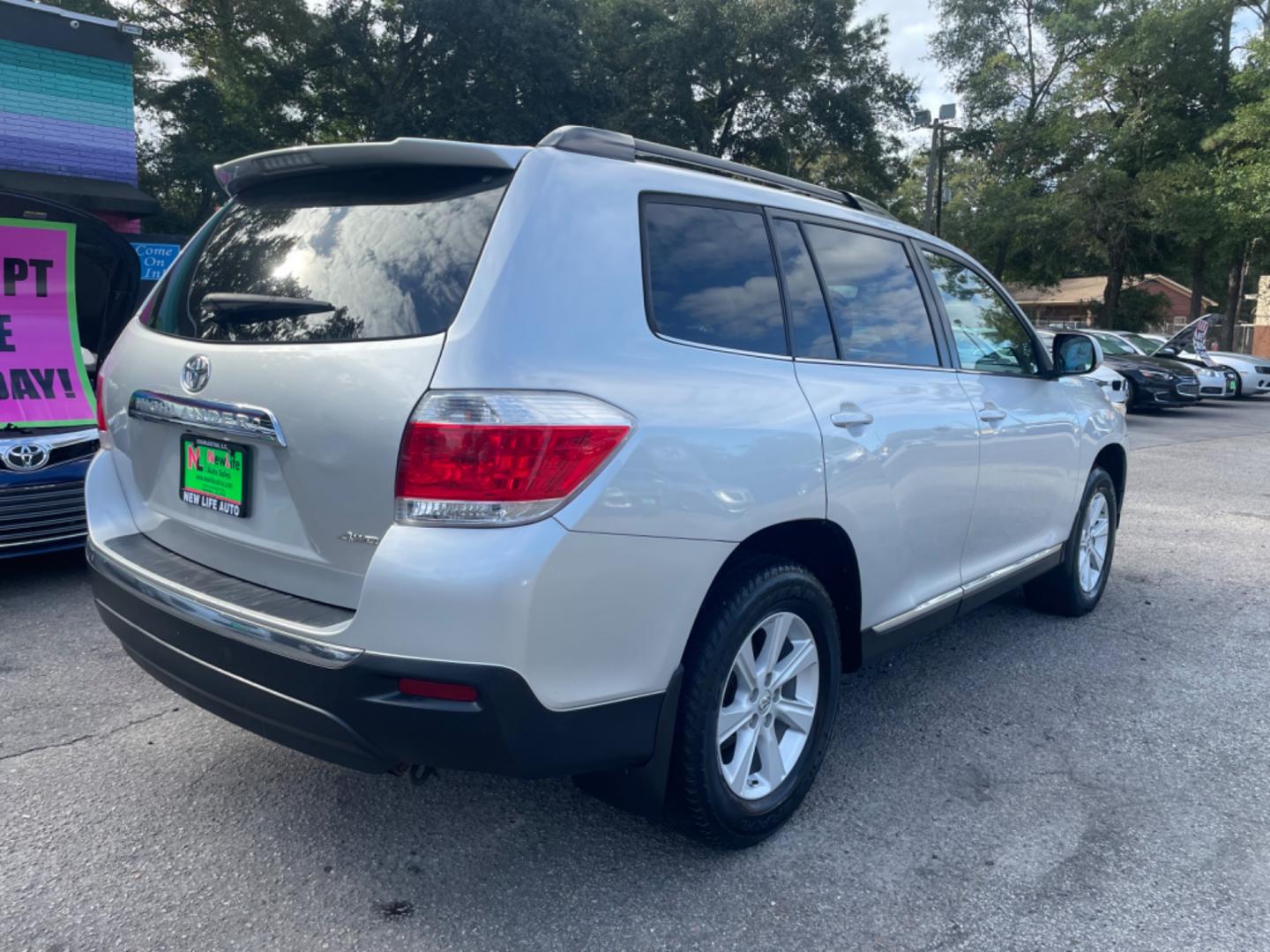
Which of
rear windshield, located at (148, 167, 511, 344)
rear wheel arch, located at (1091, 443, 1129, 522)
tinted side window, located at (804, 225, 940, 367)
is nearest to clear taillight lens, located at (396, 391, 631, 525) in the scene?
rear windshield, located at (148, 167, 511, 344)

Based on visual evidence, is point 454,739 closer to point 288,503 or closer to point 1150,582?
point 288,503

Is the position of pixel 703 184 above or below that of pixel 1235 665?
above

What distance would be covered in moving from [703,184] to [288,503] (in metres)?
1.43

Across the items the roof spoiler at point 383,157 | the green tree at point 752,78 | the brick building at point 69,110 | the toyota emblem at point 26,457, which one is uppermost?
the green tree at point 752,78

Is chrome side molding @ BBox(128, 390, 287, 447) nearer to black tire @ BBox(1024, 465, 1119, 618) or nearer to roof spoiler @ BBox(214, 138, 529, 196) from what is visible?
roof spoiler @ BBox(214, 138, 529, 196)

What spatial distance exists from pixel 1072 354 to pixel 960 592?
4.79 feet

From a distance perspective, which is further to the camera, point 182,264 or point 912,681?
point 912,681

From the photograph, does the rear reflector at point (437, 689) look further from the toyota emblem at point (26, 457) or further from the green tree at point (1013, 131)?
the green tree at point (1013, 131)

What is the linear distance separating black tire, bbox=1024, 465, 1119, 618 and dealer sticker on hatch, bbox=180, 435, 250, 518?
3752mm

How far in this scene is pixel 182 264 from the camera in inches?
117

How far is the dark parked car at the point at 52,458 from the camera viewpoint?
453 centimetres

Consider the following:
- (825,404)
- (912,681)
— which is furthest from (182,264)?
(912,681)

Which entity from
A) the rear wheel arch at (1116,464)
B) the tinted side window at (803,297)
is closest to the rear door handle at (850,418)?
the tinted side window at (803,297)

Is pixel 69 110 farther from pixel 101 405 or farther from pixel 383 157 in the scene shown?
pixel 383 157
